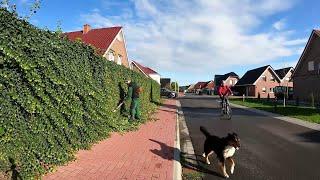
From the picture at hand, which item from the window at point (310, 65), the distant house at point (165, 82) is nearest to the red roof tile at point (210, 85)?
the distant house at point (165, 82)

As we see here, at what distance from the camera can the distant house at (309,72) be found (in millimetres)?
40388

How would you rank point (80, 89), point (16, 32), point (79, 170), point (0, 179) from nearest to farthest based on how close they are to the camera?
1. point (0, 179)
2. point (16, 32)
3. point (79, 170)
4. point (80, 89)

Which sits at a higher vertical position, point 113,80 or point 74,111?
point 113,80

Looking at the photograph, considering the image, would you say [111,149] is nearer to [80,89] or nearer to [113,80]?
[80,89]

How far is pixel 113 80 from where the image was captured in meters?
13.0

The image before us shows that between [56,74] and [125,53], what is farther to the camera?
[125,53]

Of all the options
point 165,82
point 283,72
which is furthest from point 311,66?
point 165,82

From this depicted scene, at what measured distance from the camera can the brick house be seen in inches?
1528

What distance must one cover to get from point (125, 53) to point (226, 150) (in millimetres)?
38283

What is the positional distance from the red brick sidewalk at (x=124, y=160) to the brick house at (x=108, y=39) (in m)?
27.5

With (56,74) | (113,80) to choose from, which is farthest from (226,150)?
(113,80)

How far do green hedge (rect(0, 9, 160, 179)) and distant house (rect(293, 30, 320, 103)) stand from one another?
3414 cm

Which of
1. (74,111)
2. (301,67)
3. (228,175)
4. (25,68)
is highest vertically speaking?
(301,67)

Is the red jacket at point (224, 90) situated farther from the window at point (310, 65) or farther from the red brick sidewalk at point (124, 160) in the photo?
the window at point (310, 65)
